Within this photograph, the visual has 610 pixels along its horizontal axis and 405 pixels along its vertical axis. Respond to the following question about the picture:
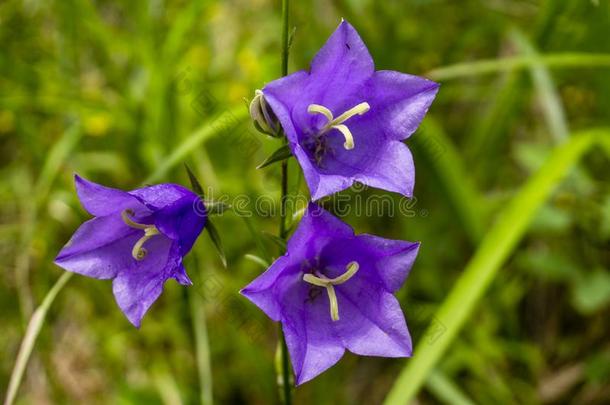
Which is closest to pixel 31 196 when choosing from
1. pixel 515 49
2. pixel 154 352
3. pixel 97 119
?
pixel 97 119

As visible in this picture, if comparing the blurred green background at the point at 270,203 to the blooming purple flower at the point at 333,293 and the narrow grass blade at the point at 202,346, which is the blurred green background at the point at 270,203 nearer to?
the narrow grass blade at the point at 202,346

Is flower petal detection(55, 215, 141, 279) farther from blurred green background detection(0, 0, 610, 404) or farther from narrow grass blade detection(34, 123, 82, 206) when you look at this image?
narrow grass blade detection(34, 123, 82, 206)

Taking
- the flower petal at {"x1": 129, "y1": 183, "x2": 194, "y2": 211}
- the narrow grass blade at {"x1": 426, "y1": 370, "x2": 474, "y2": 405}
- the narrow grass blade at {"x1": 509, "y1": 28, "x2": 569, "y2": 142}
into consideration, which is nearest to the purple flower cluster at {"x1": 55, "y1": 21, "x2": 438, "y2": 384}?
the flower petal at {"x1": 129, "y1": 183, "x2": 194, "y2": 211}

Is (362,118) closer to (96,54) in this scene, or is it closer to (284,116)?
(284,116)

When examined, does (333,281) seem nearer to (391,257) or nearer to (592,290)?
(391,257)

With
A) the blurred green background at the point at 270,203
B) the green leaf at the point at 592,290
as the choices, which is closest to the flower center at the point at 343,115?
the blurred green background at the point at 270,203

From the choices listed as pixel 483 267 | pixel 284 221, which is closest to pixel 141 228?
pixel 284 221

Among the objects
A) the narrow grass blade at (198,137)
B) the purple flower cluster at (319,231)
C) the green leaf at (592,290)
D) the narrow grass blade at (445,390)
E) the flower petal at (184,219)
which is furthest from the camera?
the green leaf at (592,290)
